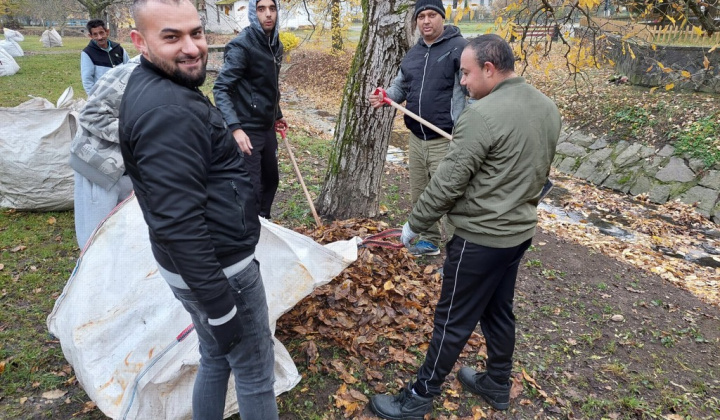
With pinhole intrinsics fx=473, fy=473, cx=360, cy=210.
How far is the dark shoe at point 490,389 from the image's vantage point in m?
2.74

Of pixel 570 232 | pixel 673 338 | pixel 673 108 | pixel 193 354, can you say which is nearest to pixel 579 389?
pixel 673 338

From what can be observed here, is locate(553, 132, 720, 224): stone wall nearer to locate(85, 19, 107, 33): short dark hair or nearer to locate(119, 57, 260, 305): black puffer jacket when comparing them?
locate(119, 57, 260, 305): black puffer jacket

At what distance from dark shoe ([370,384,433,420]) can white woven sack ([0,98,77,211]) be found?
3948mm

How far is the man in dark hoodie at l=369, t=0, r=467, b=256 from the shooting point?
12.0 feet

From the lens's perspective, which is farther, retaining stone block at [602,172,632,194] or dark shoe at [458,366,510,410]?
retaining stone block at [602,172,632,194]

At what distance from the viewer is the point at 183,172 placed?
149cm

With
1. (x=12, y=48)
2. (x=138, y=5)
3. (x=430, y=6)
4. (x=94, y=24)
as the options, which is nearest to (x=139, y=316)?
(x=138, y=5)

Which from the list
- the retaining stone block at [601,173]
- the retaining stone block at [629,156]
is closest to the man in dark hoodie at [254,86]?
the retaining stone block at [601,173]

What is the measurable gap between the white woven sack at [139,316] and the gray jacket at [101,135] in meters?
0.65

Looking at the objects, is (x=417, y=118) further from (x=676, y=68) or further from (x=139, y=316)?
(x=676, y=68)

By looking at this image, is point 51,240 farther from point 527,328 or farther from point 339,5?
point 339,5

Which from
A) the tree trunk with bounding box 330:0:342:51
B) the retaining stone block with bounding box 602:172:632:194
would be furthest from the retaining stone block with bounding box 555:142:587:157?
the tree trunk with bounding box 330:0:342:51

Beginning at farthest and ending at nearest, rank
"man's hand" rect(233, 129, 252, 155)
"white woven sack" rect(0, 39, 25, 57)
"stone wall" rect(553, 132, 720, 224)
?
"white woven sack" rect(0, 39, 25, 57) → "stone wall" rect(553, 132, 720, 224) → "man's hand" rect(233, 129, 252, 155)

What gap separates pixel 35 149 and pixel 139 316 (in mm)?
3100
